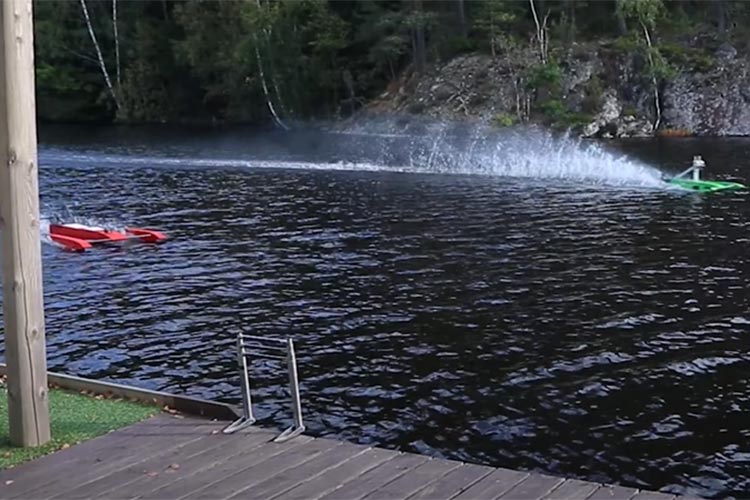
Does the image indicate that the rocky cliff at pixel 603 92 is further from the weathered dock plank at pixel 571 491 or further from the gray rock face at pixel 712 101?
the weathered dock plank at pixel 571 491

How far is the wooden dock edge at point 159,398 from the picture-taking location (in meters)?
9.87

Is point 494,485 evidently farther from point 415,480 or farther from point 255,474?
point 255,474

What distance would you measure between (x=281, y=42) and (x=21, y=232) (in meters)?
61.6

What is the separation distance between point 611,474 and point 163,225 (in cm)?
1968

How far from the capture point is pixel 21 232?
864 cm

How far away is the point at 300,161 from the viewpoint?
44469 mm

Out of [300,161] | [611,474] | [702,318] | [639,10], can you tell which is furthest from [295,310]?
[639,10]

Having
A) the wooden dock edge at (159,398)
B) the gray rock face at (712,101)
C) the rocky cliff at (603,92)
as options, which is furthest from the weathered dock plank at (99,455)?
the gray rock face at (712,101)

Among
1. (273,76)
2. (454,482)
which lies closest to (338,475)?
(454,482)

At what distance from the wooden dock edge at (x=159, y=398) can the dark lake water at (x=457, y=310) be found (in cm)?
158

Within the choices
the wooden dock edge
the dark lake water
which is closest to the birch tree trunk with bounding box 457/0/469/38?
the dark lake water

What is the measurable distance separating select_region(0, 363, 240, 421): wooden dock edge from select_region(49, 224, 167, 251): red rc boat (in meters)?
13.4

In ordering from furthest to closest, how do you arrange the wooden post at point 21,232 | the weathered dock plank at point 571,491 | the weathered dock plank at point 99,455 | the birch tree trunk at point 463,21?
1. the birch tree trunk at point 463,21
2. the wooden post at point 21,232
3. the weathered dock plank at point 99,455
4. the weathered dock plank at point 571,491

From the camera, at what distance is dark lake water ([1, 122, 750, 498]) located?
11312 mm
